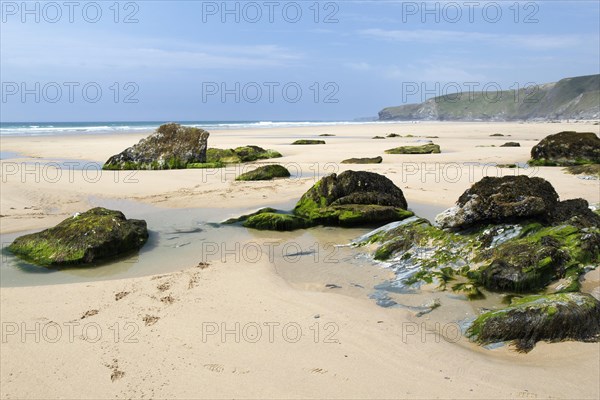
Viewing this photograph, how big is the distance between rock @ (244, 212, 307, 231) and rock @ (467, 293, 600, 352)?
5.07m

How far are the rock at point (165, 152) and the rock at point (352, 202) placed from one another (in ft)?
33.0

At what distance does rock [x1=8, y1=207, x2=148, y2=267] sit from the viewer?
7.06m

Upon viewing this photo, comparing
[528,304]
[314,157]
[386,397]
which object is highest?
[314,157]

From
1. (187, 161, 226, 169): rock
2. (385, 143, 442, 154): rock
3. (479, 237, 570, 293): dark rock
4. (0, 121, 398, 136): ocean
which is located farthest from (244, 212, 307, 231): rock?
(0, 121, 398, 136): ocean

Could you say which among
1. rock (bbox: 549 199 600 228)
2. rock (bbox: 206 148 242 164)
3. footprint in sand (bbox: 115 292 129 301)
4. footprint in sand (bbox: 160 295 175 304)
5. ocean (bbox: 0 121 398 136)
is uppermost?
ocean (bbox: 0 121 398 136)

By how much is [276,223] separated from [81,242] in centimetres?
361

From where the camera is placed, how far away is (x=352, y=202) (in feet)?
32.4

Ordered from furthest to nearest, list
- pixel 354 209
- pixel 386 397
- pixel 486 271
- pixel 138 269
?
pixel 354 209 < pixel 138 269 < pixel 486 271 < pixel 386 397

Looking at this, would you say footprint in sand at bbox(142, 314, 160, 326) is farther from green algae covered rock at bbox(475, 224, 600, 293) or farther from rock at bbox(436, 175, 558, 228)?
rock at bbox(436, 175, 558, 228)

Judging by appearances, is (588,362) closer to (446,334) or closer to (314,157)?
(446,334)

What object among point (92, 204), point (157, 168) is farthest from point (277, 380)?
point (157, 168)

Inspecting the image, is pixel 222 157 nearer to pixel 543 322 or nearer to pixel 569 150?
pixel 569 150

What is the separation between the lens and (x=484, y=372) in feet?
12.8

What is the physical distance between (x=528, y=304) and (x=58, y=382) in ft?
14.2
